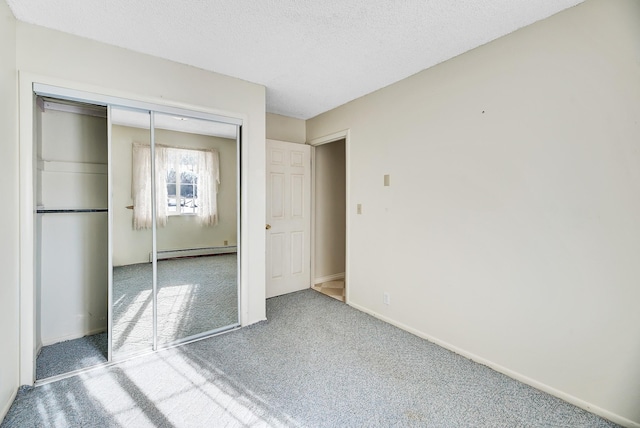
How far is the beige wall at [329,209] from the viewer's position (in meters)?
4.16

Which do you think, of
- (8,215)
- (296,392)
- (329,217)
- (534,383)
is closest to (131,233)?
(8,215)

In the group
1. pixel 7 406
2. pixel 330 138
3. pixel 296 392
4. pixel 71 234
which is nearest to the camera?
pixel 7 406

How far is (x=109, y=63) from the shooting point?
214 centimetres

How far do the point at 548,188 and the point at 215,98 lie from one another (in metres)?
2.74

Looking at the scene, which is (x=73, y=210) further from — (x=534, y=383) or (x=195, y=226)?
(x=534, y=383)

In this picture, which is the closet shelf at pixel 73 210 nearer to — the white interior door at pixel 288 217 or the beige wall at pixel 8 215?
the beige wall at pixel 8 215

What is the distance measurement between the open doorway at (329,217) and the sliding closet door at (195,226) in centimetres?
150

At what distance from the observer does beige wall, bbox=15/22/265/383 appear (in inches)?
74.2

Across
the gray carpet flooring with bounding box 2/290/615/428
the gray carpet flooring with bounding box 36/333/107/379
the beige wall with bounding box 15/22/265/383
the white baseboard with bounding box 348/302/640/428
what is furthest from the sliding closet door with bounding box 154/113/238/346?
the white baseboard with bounding box 348/302/640/428

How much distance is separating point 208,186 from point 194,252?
639mm

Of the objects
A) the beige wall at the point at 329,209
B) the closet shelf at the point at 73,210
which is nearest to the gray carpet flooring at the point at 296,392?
the closet shelf at the point at 73,210

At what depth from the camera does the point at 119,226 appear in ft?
7.39

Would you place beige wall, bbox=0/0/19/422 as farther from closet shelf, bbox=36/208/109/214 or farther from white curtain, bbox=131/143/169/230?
white curtain, bbox=131/143/169/230

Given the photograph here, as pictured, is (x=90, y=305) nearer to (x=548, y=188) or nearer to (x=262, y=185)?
(x=262, y=185)
